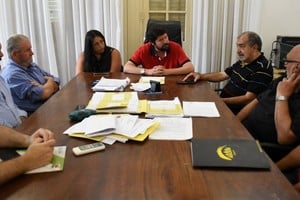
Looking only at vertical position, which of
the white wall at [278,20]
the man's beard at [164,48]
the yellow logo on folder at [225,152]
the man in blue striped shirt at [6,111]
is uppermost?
the white wall at [278,20]

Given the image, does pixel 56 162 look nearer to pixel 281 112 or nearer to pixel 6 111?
pixel 6 111

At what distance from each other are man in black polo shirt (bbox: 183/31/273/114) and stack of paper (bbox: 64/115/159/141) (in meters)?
1.05

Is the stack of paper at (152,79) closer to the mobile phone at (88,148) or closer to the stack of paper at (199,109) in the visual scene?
the stack of paper at (199,109)

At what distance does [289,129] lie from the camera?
5.23 ft

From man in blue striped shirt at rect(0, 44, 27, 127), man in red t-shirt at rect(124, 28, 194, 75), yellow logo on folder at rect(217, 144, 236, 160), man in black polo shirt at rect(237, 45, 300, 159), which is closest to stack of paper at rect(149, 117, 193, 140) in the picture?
yellow logo on folder at rect(217, 144, 236, 160)

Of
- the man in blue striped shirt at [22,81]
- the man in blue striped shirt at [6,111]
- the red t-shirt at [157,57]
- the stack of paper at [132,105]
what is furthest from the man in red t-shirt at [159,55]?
the man in blue striped shirt at [6,111]

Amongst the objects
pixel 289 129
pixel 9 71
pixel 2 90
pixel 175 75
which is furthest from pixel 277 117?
pixel 9 71

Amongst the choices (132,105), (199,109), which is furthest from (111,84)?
(199,109)

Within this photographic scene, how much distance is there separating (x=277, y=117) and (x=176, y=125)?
1.96ft

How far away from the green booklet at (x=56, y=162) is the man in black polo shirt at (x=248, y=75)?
1.40 metres

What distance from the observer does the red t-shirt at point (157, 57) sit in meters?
2.94

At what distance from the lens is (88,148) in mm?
1220

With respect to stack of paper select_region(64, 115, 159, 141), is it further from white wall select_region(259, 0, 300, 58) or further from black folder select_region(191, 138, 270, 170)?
white wall select_region(259, 0, 300, 58)

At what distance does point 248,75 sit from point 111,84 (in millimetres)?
1092
